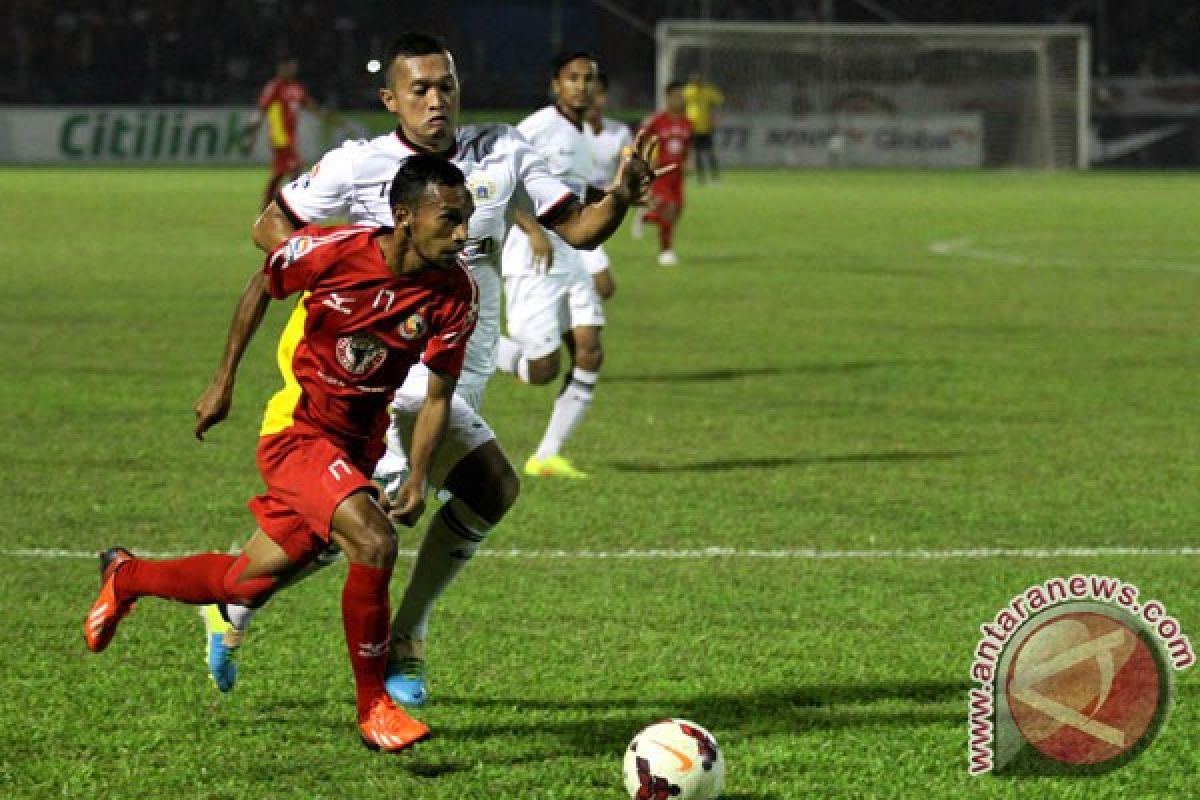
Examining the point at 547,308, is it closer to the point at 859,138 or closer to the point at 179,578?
the point at 179,578

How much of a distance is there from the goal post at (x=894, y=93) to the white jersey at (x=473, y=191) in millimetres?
38074

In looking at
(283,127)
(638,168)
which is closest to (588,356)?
(638,168)

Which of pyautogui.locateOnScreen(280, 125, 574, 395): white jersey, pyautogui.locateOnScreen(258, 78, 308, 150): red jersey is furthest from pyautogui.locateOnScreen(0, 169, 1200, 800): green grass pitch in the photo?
pyautogui.locateOnScreen(258, 78, 308, 150): red jersey

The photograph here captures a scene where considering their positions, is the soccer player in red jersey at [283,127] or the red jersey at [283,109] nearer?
the soccer player in red jersey at [283,127]

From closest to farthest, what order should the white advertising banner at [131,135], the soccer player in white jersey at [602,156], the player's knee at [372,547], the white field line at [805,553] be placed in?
the player's knee at [372,547] → the white field line at [805,553] → the soccer player in white jersey at [602,156] → the white advertising banner at [131,135]

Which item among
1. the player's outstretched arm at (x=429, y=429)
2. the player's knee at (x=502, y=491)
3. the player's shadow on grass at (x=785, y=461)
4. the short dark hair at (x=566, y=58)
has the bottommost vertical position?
the player's shadow on grass at (x=785, y=461)

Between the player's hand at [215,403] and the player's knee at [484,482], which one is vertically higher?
the player's hand at [215,403]

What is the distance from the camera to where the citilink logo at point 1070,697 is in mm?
5176

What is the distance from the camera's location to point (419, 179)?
205 inches

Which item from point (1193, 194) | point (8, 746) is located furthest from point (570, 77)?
point (1193, 194)

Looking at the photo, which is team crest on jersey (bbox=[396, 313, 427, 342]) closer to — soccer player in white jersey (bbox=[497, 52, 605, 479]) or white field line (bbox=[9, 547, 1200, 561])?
white field line (bbox=[9, 547, 1200, 561])

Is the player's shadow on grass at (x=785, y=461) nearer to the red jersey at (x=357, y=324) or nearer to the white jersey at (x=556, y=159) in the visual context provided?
the white jersey at (x=556, y=159)

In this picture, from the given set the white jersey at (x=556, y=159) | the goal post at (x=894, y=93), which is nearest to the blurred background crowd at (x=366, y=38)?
the goal post at (x=894, y=93)

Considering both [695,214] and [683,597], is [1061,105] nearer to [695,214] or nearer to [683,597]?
[695,214]
